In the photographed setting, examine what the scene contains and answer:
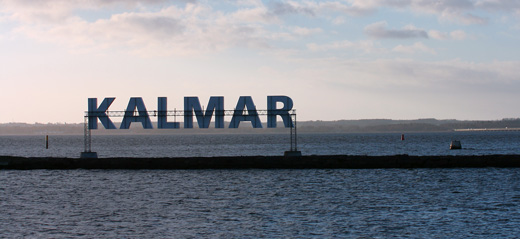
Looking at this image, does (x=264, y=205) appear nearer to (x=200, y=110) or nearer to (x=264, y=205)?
(x=264, y=205)

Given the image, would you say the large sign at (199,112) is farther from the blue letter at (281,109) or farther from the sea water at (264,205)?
the sea water at (264,205)

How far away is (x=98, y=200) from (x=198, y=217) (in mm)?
10264

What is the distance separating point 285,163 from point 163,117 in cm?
1320

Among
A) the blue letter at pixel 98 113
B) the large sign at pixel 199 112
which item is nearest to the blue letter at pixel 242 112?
the large sign at pixel 199 112

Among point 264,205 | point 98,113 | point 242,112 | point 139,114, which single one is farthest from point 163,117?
point 264,205

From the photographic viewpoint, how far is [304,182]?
49.6 meters

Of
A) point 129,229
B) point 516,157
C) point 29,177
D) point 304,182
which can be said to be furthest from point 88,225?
point 516,157

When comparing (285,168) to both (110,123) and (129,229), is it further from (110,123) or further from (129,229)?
(129,229)

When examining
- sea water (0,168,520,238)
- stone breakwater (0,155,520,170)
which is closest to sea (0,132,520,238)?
sea water (0,168,520,238)

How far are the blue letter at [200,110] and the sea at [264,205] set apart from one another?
673cm

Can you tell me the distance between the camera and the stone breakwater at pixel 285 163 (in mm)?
62250

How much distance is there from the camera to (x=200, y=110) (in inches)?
2475

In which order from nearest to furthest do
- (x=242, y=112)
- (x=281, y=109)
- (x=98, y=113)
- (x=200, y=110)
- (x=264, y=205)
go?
1. (x=264, y=205)
2. (x=242, y=112)
3. (x=281, y=109)
4. (x=200, y=110)
5. (x=98, y=113)

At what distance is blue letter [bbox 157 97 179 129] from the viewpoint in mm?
62713
